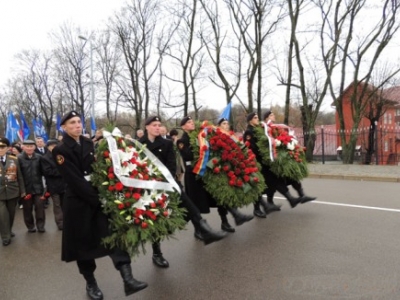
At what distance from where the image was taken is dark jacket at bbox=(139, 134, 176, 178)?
16.1 feet

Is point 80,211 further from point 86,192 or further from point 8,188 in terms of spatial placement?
point 8,188

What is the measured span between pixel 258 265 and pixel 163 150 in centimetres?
181

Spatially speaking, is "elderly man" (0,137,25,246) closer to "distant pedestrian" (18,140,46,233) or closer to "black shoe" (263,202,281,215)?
"distant pedestrian" (18,140,46,233)

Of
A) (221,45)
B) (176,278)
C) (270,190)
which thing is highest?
(221,45)

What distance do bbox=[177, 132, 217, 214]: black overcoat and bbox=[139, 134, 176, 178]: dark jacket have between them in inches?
32.4

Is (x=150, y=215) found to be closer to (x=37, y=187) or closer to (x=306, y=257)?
(x=306, y=257)

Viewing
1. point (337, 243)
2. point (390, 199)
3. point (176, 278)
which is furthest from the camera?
point (390, 199)

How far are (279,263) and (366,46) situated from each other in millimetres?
18576

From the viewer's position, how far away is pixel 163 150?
493cm

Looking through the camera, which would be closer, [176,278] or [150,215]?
[150,215]

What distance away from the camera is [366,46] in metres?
20.2

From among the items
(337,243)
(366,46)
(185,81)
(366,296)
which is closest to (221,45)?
(185,81)

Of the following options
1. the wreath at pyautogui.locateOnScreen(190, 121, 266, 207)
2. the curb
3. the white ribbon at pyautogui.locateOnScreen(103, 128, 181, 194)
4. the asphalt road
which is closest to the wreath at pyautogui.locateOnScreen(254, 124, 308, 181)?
the asphalt road

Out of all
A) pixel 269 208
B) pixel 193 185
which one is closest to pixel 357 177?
pixel 269 208
